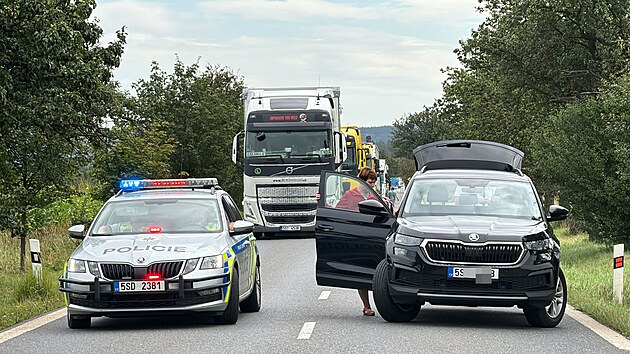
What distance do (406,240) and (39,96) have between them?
9517 millimetres

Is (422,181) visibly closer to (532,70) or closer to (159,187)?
(159,187)

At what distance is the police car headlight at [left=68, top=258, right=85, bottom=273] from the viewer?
11680 millimetres

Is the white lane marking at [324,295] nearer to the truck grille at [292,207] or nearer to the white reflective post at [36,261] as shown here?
the white reflective post at [36,261]

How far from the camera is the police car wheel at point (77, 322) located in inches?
471

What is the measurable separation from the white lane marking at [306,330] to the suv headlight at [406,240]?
51.1 inches

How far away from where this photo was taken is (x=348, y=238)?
13.5 m

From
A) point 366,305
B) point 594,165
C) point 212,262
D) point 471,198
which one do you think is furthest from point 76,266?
point 594,165

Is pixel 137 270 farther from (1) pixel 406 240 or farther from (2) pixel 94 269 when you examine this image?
(1) pixel 406 240

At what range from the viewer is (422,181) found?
13.3 m

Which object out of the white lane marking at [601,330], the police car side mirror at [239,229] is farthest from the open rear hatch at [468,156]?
the police car side mirror at [239,229]

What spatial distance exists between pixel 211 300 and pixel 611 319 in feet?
14.5

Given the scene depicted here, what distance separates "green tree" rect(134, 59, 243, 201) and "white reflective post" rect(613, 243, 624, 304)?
35.6 meters

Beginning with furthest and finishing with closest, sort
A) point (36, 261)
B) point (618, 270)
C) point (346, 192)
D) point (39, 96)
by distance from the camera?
point (39, 96), point (36, 261), point (618, 270), point (346, 192)

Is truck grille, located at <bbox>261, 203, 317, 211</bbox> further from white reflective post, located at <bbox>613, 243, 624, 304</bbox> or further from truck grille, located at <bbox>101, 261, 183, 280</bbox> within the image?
truck grille, located at <bbox>101, 261, 183, 280</bbox>
